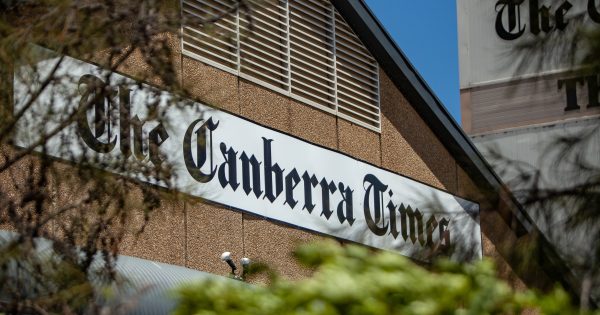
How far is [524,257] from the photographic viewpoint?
8.76 meters

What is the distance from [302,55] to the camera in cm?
2059

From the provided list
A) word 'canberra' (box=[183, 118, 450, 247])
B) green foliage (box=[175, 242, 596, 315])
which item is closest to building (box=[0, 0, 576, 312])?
word 'canberra' (box=[183, 118, 450, 247])

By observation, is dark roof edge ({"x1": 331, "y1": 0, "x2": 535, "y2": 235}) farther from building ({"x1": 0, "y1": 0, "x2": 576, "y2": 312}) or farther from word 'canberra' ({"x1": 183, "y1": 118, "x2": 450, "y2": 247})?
word 'canberra' ({"x1": 183, "y1": 118, "x2": 450, "y2": 247})

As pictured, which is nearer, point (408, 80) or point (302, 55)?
point (302, 55)

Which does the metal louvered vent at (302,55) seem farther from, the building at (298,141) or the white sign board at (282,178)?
the white sign board at (282,178)

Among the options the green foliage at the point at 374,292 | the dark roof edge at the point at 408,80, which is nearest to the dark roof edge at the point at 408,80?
the dark roof edge at the point at 408,80

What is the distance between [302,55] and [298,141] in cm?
160

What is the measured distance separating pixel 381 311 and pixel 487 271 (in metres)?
0.56

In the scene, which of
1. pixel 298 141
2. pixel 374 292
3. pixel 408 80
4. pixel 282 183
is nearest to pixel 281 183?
pixel 282 183

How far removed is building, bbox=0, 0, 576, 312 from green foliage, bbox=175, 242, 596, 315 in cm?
879

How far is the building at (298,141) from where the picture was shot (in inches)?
686

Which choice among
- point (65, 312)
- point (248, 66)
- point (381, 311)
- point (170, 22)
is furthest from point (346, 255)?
point (248, 66)

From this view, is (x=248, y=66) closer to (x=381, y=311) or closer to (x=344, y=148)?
(x=344, y=148)

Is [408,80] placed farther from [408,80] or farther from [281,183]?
[281,183]
